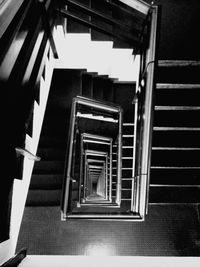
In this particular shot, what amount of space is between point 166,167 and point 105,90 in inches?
75.3

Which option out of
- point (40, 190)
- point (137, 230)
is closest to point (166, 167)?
point (137, 230)

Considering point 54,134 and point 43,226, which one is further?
point 54,134

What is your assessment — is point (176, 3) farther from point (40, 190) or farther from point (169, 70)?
point (40, 190)

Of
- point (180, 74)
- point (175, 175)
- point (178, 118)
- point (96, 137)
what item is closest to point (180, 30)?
point (180, 74)

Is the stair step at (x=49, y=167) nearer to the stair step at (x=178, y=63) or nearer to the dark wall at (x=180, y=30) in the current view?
the dark wall at (x=180, y=30)

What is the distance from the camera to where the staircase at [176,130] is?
264 centimetres

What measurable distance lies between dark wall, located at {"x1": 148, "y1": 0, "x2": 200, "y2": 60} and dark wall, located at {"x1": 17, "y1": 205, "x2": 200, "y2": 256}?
6.66 ft

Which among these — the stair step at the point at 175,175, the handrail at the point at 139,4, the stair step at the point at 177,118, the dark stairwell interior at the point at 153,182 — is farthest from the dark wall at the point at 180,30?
the stair step at the point at 175,175

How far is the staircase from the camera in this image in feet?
8.67

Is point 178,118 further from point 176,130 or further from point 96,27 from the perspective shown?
point 96,27

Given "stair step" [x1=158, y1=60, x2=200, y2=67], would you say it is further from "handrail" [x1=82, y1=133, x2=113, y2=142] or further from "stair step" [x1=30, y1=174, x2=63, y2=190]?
"handrail" [x1=82, y1=133, x2=113, y2=142]

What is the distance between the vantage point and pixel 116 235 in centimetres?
367

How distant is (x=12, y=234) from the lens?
63.1 inches

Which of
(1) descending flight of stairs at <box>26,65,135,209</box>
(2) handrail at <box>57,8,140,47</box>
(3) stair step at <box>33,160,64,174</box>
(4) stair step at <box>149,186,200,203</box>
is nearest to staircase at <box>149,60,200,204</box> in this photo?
(4) stair step at <box>149,186,200,203</box>
